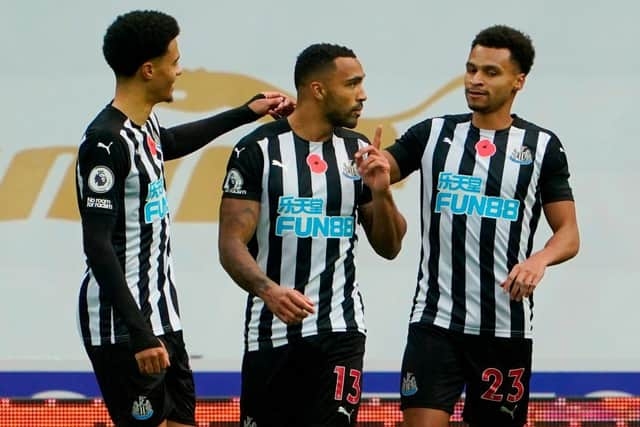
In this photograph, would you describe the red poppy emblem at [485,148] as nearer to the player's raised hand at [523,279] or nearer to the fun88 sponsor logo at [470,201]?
the fun88 sponsor logo at [470,201]

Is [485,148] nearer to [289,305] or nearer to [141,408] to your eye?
[289,305]

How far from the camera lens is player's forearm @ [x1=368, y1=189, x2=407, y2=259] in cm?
529

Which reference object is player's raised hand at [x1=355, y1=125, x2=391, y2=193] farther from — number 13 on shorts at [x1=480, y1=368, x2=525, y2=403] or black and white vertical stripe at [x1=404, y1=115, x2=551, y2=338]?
number 13 on shorts at [x1=480, y1=368, x2=525, y2=403]

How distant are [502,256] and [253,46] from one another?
2.05m

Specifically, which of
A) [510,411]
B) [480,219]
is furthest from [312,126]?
[510,411]

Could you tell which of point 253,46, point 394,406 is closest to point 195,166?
point 253,46

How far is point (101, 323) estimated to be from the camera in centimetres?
516

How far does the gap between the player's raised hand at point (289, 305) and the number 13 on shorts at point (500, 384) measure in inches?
31.0

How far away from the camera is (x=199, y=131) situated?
577cm

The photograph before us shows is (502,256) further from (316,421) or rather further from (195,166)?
(195,166)

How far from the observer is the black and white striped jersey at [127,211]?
5027 mm

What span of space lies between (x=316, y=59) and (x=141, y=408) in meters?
1.22

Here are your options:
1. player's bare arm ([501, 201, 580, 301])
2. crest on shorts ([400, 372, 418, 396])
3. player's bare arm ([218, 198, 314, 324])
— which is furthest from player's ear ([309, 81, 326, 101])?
crest on shorts ([400, 372, 418, 396])

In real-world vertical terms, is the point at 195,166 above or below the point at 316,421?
above
